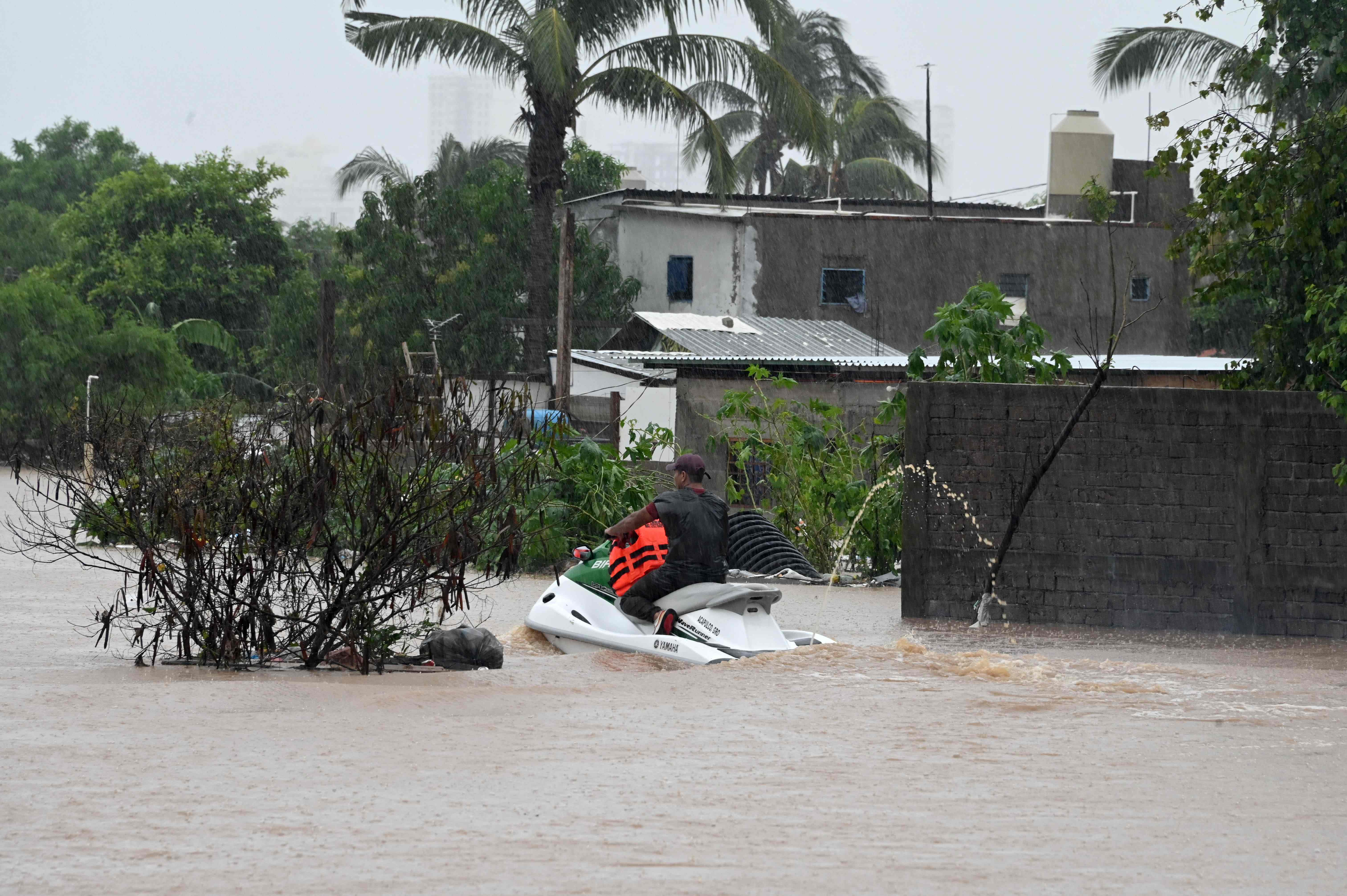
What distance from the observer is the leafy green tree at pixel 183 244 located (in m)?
54.9

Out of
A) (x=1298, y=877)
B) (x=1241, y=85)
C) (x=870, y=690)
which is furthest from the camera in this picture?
(x=1241, y=85)

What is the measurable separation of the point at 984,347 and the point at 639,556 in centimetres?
621

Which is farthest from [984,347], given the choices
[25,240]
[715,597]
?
[25,240]

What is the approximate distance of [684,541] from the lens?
11281 millimetres

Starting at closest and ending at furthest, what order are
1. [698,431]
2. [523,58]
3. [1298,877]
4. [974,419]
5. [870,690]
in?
[1298,877]
[870,690]
[974,419]
[698,431]
[523,58]

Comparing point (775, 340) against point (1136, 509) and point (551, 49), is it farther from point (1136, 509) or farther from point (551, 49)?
point (1136, 509)

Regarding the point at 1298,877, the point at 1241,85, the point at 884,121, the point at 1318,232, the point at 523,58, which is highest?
the point at 884,121

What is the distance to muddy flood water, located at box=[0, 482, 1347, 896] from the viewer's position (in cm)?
574

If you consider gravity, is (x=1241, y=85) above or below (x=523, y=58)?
below

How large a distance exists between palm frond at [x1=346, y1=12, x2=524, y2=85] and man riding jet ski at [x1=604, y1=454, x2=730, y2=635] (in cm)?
1913

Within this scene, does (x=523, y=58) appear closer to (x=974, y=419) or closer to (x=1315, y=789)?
(x=974, y=419)

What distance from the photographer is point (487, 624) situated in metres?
14.3

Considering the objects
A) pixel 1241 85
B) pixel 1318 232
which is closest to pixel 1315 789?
pixel 1318 232

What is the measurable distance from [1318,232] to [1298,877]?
10193mm
